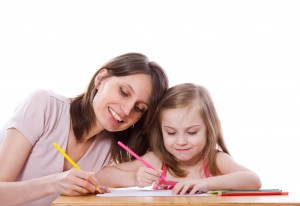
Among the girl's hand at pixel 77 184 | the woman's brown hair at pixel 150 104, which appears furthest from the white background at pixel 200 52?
the girl's hand at pixel 77 184

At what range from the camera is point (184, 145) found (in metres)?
1.58

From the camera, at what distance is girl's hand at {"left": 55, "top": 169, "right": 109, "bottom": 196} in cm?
122

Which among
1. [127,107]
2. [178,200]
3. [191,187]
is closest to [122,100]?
[127,107]

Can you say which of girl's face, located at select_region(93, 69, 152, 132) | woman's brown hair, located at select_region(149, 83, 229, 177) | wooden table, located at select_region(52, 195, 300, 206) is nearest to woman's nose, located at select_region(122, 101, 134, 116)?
girl's face, located at select_region(93, 69, 152, 132)

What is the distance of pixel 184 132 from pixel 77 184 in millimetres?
463

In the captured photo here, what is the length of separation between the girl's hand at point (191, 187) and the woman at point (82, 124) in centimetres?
32

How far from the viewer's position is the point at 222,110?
246cm

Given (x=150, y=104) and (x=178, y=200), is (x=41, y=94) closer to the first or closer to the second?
(x=150, y=104)

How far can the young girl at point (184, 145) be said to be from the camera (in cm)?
158

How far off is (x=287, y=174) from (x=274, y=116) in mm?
282

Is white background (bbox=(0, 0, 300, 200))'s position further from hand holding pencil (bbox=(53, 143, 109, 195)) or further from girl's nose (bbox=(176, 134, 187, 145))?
hand holding pencil (bbox=(53, 143, 109, 195))

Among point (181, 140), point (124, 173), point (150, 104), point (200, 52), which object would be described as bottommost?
point (124, 173)

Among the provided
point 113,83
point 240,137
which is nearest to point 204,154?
point 113,83

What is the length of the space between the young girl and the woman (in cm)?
5
